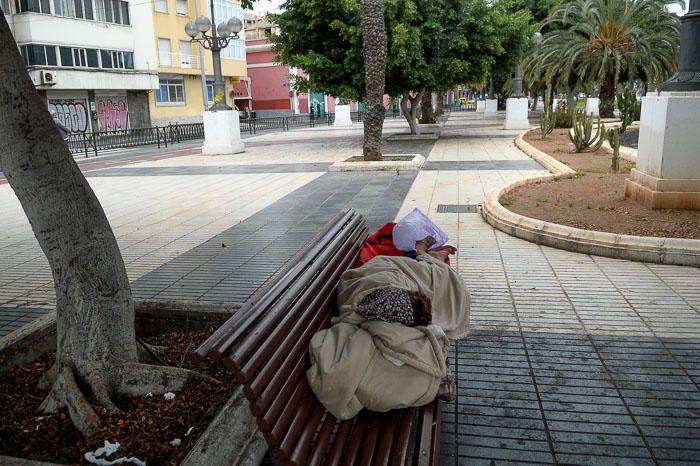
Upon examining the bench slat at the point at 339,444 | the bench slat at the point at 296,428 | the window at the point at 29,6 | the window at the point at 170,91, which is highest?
the window at the point at 29,6

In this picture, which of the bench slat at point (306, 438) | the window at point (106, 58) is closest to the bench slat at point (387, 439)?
the bench slat at point (306, 438)

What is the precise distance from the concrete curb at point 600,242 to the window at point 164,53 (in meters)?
36.1

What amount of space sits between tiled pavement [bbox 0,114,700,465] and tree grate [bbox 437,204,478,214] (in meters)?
0.17

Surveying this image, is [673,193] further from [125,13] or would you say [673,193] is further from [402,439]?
[125,13]

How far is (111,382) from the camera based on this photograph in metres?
3.04

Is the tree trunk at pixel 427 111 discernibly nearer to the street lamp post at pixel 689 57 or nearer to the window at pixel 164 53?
the window at pixel 164 53

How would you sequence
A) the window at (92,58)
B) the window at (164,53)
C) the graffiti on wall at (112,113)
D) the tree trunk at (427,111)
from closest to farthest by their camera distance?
the tree trunk at (427,111), the window at (92,58), the graffiti on wall at (112,113), the window at (164,53)

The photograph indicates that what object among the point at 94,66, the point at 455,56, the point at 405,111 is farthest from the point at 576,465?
the point at 94,66

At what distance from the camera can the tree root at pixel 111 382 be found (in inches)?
112

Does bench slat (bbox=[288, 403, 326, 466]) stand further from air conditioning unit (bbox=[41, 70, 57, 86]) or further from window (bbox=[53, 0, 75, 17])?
window (bbox=[53, 0, 75, 17])

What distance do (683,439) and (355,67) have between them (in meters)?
16.4

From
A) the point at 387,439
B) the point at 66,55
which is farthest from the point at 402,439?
the point at 66,55

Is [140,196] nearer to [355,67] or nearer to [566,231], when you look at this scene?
[566,231]

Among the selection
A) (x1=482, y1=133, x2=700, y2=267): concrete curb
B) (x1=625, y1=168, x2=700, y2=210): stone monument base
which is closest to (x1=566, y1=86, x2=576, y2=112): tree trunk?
(x1=625, y1=168, x2=700, y2=210): stone monument base
